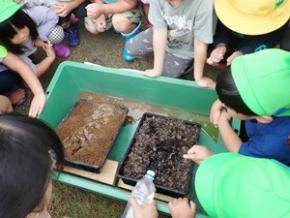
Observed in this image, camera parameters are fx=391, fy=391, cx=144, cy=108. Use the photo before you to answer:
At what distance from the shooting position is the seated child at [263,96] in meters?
1.10

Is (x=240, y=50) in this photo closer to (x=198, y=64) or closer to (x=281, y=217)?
(x=198, y=64)

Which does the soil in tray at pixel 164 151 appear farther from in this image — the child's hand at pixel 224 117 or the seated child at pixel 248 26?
the seated child at pixel 248 26

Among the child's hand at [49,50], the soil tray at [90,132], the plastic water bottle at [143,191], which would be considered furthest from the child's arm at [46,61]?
the plastic water bottle at [143,191]

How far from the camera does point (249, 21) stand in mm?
1525

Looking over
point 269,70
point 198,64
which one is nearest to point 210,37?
point 198,64

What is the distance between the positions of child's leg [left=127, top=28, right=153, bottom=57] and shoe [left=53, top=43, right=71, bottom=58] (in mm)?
386

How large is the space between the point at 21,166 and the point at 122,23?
1353mm

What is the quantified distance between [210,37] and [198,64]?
143mm

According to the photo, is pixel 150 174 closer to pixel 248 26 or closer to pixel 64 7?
pixel 248 26

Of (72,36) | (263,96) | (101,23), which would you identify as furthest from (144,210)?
(72,36)

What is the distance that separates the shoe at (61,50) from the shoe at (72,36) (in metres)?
0.05

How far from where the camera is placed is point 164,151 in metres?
Answer: 1.59

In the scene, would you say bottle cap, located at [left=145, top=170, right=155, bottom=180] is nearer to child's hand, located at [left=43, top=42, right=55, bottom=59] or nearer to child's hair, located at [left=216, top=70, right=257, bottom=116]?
child's hair, located at [left=216, top=70, right=257, bottom=116]

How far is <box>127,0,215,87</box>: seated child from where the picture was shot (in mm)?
1612
